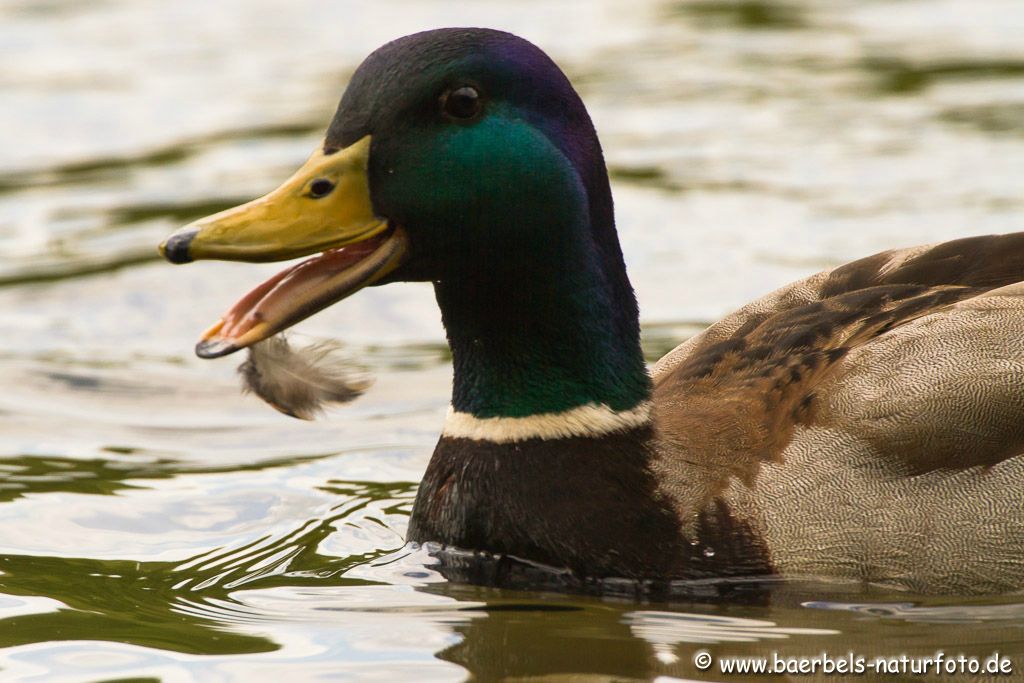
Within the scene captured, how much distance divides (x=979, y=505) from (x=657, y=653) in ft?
4.00

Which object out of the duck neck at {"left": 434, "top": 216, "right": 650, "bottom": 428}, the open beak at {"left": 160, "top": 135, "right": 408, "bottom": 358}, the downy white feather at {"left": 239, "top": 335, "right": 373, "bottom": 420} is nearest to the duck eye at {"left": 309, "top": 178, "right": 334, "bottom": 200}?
the open beak at {"left": 160, "top": 135, "right": 408, "bottom": 358}

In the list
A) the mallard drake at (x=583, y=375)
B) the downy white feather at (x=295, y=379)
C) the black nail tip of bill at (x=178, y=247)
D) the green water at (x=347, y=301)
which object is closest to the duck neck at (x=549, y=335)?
the mallard drake at (x=583, y=375)

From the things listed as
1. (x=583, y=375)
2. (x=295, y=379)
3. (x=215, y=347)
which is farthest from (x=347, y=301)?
(x=215, y=347)

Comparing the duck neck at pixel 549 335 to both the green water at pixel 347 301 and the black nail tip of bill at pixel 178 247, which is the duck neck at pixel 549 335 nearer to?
the green water at pixel 347 301

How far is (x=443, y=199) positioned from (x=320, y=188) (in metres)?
0.41

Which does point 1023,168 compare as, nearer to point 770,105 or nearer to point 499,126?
point 770,105

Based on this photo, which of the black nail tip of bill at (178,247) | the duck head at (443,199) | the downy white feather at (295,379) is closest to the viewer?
the black nail tip of bill at (178,247)

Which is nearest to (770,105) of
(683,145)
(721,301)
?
(683,145)

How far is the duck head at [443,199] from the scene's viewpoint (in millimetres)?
6102

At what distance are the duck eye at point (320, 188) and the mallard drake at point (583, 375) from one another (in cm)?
2

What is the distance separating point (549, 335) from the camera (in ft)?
21.6

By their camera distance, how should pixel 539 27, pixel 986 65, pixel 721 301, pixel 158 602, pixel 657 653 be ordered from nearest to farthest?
pixel 657 653
pixel 158 602
pixel 721 301
pixel 986 65
pixel 539 27

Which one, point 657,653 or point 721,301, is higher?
point 721,301

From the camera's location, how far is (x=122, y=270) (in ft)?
38.1
